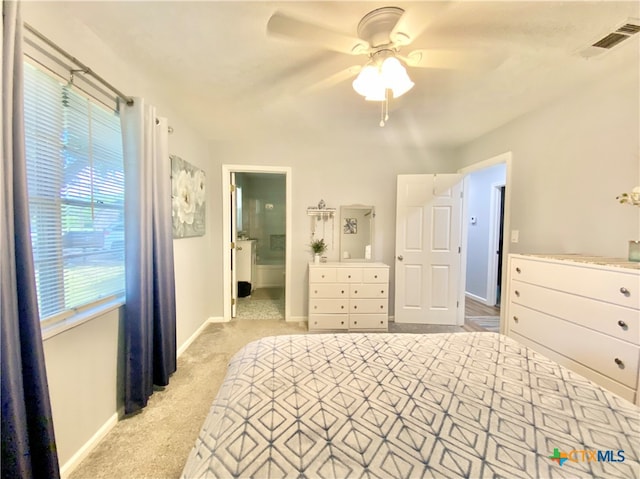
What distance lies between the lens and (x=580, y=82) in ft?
6.24

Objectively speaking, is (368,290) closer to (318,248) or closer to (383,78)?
(318,248)

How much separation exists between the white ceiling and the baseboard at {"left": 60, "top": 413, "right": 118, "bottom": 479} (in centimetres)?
214

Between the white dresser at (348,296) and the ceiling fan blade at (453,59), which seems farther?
the white dresser at (348,296)

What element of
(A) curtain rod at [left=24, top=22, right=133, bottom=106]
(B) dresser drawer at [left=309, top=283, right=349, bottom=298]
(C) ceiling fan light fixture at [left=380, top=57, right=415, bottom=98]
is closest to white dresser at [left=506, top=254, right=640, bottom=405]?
(C) ceiling fan light fixture at [left=380, top=57, right=415, bottom=98]

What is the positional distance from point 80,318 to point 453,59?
2614mm

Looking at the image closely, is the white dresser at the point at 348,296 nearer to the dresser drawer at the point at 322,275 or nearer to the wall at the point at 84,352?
the dresser drawer at the point at 322,275

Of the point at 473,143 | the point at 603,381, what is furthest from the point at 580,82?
the point at 603,381

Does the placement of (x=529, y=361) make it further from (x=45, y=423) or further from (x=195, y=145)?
(x=195, y=145)

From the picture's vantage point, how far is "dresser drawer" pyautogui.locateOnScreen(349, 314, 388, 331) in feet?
10.3

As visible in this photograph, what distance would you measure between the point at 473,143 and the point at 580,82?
4.25 feet

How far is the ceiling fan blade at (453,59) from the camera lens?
4.97 feet

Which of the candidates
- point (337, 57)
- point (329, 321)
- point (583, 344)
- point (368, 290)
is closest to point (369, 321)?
point (368, 290)

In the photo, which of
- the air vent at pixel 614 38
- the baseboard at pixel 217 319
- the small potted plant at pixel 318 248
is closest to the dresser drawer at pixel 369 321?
the small potted plant at pixel 318 248

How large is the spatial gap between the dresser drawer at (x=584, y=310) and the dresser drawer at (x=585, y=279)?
0.12 feet
